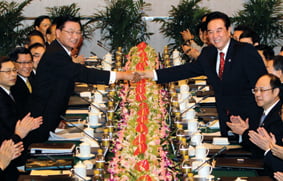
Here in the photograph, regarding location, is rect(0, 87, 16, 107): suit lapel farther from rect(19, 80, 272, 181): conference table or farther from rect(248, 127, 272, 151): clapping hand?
rect(248, 127, 272, 151): clapping hand

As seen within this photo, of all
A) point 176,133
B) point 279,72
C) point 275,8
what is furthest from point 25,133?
point 275,8

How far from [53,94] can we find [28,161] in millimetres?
979

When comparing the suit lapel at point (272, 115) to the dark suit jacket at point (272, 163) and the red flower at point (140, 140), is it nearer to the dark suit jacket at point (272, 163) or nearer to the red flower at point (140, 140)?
the dark suit jacket at point (272, 163)

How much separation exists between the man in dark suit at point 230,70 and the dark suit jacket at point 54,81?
1076 mm

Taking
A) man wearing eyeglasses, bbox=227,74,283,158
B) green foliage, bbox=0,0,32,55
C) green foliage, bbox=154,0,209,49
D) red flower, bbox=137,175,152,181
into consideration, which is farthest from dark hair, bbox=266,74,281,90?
green foliage, bbox=0,0,32,55

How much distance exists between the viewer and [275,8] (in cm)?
930

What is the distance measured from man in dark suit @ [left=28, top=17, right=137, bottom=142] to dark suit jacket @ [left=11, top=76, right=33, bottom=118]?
0.12 meters

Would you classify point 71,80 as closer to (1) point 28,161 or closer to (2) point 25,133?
(2) point 25,133

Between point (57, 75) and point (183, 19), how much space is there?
16.7 feet

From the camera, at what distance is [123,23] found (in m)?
9.45

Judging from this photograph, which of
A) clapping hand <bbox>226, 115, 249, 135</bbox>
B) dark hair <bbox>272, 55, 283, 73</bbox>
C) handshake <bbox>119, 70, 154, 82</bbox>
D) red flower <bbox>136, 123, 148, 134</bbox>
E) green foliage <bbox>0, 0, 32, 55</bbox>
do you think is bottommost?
red flower <bbox>136, 123, 148, 134</bbox>

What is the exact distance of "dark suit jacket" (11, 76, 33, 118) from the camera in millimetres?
4738

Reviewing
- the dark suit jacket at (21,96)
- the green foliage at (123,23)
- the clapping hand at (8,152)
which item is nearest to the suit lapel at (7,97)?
the dark suit jacket at (21,96)

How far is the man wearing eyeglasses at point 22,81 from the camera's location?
477 cm
